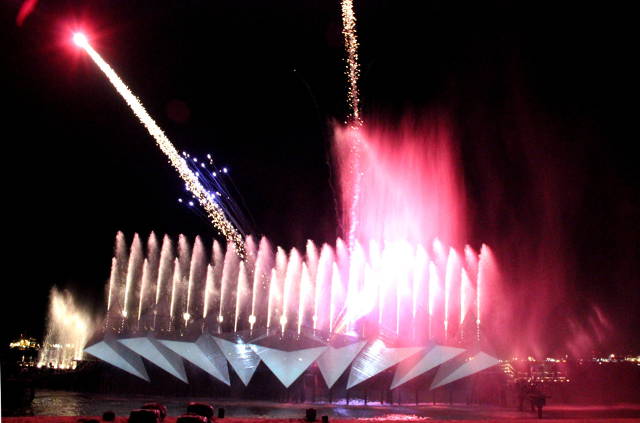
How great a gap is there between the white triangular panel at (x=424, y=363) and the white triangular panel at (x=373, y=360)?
56cm

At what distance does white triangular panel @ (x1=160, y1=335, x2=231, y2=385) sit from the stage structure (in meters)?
0.06

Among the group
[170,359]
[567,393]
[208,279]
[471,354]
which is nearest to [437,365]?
[471,354]

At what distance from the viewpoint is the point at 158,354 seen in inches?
1563

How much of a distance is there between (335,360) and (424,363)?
5221mm

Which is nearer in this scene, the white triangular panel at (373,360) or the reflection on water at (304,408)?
the reflection on water at (304,408)

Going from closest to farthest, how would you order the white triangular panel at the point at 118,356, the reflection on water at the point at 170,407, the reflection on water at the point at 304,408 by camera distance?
the reflection on water at the point at 170,407
the reflection on water at the point at 304,408
the white triangular panel at the point at 118,356

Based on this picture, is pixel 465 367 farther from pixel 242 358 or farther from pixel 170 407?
pixel 170 407

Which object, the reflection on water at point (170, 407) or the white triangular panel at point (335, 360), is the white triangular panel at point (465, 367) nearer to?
the reflection on water at point (170, 407)

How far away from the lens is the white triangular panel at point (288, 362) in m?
37.0

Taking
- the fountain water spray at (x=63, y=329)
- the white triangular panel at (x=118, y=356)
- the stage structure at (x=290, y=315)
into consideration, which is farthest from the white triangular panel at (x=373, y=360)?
the fountain water spray at (x=63, y=329)

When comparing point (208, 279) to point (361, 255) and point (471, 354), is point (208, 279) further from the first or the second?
point (471, 354)

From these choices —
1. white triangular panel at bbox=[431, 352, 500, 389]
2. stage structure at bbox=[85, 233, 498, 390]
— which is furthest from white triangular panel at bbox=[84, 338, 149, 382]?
white triangular panel at bbox=[431, 352, 500, 389]

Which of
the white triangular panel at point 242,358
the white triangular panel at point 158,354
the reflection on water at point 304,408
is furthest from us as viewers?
the white triangular panel at point 158,354

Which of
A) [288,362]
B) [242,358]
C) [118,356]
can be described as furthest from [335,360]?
[118,356]
